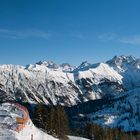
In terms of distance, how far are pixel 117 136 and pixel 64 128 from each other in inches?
2250

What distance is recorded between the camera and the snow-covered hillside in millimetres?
57750

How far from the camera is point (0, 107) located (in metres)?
71.9

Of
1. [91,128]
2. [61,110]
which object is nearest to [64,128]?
[61,110]

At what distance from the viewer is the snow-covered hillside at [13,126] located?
57750 mm

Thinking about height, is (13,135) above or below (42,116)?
below

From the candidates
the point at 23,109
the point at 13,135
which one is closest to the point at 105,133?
the point at 23,109

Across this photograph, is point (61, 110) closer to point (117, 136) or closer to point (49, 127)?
point (49, 127)

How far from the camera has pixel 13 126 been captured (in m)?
61.7

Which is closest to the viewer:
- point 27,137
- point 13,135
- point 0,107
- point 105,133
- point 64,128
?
point 13,135

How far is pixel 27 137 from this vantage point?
61469 millimetres

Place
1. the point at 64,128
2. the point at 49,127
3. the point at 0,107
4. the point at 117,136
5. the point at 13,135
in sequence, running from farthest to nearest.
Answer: the point at 117,136, the point at 64,128, the point at 49,127, the point at 0,107, the point at 13,135

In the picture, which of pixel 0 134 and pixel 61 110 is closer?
pixel 0 134

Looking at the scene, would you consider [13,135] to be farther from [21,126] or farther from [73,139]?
[73,139]

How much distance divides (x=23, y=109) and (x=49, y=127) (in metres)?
39.3
